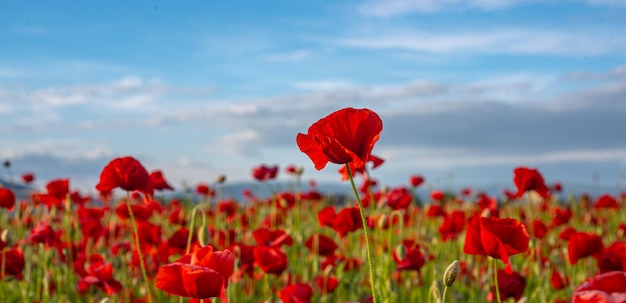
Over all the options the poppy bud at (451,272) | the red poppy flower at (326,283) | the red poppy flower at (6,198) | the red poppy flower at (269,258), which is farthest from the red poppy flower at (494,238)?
the red poppy flower at (6,198)

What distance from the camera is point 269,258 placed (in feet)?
9.55

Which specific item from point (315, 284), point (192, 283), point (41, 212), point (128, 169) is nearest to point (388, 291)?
point (315, 284)

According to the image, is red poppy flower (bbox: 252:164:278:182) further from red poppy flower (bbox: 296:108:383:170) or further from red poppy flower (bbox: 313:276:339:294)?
red poppy flower (bbox: 296:108:383:170)

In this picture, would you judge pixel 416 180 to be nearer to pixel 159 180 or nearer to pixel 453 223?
pixel 453 223

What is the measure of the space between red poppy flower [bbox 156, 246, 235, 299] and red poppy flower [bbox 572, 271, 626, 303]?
68 cm

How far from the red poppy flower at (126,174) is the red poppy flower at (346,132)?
107cm

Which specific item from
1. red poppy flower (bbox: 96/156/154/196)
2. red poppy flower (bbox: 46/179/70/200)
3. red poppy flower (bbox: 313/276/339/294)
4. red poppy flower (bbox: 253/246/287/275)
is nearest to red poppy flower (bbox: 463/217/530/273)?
red poppy flower (bbox: 253/246/287/275)

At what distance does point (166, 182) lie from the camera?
2941 millimetres

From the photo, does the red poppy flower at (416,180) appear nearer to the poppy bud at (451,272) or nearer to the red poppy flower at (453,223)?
the red poppy flower at (453,223)

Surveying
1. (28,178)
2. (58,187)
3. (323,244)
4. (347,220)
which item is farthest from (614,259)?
(28,178)

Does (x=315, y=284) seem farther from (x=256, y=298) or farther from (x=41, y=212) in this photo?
(x=41, y=212)

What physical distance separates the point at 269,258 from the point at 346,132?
1455 millimetres

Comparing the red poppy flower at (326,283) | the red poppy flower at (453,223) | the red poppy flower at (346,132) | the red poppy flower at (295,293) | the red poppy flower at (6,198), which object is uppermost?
the red poppy flower at (346,132)

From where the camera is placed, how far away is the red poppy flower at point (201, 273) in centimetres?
155
